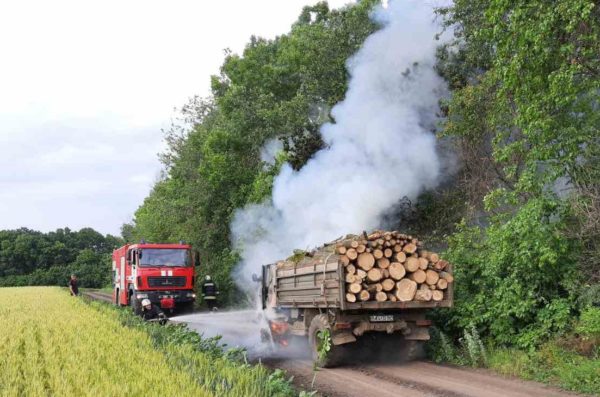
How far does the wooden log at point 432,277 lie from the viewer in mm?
10273

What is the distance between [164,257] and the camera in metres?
19.8

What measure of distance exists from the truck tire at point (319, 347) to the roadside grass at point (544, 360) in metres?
1.85

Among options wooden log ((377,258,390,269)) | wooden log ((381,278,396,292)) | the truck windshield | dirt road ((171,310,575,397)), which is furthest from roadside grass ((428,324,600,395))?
the truck windshield

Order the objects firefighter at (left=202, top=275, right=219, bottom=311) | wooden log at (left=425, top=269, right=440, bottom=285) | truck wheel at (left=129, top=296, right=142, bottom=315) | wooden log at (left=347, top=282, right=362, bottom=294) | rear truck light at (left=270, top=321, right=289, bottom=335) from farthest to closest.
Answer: firefighter at (left=202, top=275, right=219, bottom=311), truck wheel at (left=129, top=296, right=142, bottom=315), rear truck light at (left=270, top=321, right=289, bottom=335), wooden log at (left=425, top=269, right=440, bottom=285), wooden log at (left=347, top=282, right=362, bottom=294)

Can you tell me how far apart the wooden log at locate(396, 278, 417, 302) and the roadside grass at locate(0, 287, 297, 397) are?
2637mm

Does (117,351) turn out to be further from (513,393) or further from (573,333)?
(573,333)

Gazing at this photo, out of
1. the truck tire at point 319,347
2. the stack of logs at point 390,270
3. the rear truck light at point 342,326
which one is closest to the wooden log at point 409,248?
the stack of logs at point 390,270

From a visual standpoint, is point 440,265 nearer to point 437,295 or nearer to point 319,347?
point 437,295

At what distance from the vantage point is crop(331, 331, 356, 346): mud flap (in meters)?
10.1

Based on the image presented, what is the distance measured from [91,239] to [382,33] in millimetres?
87638

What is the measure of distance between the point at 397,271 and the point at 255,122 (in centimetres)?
1419

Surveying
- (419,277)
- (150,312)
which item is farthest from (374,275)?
(150,312)

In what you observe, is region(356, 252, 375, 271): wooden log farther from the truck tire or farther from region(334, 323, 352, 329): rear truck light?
the truck tire

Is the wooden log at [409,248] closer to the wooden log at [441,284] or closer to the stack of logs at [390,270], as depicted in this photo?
the stack of logs at [390,270]
